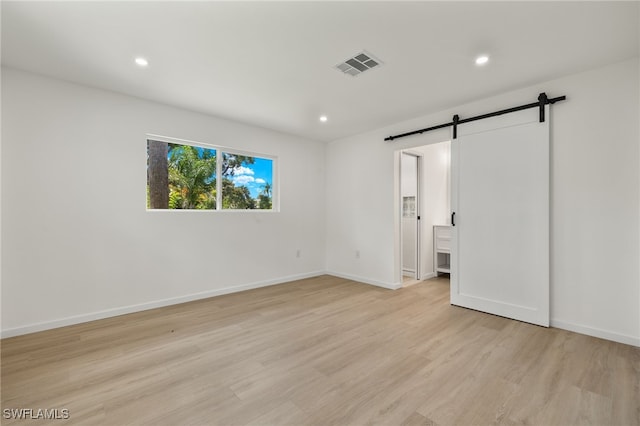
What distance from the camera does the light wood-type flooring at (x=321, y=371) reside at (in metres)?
1.70

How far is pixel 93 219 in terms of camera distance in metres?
3.15

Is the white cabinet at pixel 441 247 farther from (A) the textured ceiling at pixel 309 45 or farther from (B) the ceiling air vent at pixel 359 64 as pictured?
(B) the ceiling air vent at pixel 359 64

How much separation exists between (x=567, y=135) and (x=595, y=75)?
584 mm

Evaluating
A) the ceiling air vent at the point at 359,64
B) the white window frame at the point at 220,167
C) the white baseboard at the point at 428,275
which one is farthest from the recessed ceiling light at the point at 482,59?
the white baseboard at the point at 428,275

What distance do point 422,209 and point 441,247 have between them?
33.8 inches

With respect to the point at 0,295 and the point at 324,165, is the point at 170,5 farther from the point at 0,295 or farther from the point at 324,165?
the point at 324,165

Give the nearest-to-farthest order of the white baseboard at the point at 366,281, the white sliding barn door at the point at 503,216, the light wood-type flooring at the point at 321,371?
the light wood-type flooring at the point at 321,371, the white sliding barn door at the point at 503,216, the white baseboard at the point at 366,281

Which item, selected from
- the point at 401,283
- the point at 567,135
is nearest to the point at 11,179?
the point at 401,283

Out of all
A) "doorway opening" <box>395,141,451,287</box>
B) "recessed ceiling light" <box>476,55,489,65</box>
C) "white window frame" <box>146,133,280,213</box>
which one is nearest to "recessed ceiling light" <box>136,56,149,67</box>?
"white window frame" <box>146,133,280,213</box>

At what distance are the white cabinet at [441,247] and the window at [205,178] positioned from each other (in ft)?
10.4

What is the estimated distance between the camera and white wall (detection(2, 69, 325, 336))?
2775mm

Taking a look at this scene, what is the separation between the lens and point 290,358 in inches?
92.4

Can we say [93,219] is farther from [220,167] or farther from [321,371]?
[321,371]

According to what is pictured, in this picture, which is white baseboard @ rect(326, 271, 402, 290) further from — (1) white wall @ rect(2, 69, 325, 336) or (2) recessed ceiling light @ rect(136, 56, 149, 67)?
(2) recessed ceiling light @ rect(136, 56, 149, 67)
